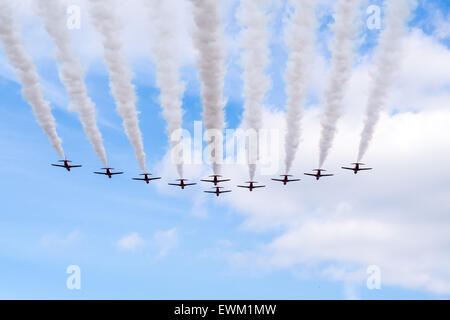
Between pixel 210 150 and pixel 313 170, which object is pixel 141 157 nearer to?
pixel 210 150

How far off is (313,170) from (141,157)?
1488cm

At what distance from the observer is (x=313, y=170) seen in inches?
1642

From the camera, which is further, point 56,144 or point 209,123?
point 56,144

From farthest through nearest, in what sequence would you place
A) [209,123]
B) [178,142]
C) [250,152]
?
1. [250,152]
2. [178,142]
3. [209,123]
